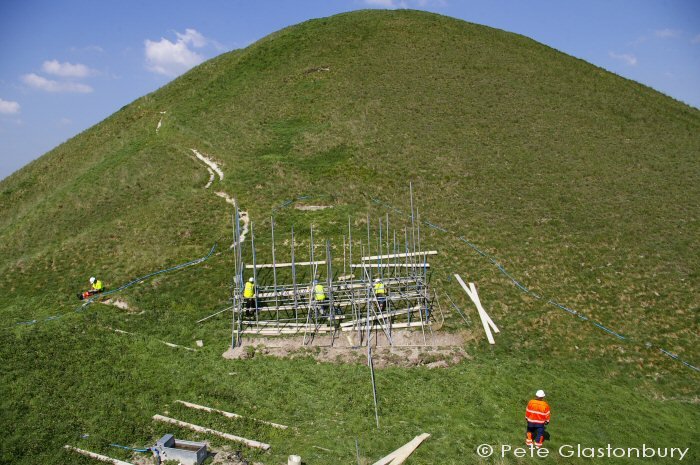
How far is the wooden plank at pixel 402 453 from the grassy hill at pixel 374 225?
1.57 ft

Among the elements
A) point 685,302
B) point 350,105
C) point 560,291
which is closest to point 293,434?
point 560,291

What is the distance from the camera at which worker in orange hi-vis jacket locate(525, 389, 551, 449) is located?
15.3 meters

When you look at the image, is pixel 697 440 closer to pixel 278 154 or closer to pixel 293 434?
pixel 293 434

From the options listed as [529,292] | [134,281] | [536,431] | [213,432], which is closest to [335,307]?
[213,432]

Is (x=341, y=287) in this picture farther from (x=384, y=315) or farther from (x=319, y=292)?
(x=384, y=315)

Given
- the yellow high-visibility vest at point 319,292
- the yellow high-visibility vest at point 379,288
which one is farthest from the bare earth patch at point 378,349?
the yellow high-visibility vest at point 379,288

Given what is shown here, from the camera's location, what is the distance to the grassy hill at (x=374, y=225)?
58.6 ft

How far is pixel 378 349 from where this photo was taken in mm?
22625

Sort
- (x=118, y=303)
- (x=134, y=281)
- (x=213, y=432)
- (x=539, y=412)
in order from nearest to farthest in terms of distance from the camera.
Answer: (x=539, y=412) < (x=213, y=432) < (x=118, y=303) < (x=134, y=281)

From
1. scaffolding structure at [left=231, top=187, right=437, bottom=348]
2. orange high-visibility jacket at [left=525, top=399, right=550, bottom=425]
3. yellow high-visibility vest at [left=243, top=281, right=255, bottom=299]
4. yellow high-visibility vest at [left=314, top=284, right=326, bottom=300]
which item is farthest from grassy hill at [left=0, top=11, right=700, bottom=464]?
yellow high-visibility vest at [left=314, top=284, right=326, bottom=300]

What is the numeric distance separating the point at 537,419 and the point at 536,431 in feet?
2.96

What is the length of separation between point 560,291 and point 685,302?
655cm

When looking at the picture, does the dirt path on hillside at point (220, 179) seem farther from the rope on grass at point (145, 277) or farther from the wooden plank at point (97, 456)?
the wooden plank at point (97, 456)

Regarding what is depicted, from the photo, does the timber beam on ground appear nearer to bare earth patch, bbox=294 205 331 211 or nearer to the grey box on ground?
the grey box on ground
